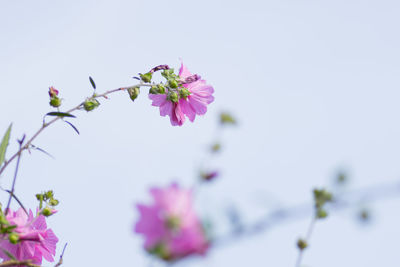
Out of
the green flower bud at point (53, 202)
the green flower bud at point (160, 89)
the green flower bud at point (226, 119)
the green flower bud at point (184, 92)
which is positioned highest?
the green flower bud at point (226, 119)

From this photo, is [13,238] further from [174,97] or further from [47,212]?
[174,97]

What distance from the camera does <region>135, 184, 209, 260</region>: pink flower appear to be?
0.67 metres

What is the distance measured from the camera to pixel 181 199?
76 centimetres

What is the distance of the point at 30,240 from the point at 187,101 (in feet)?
2.41

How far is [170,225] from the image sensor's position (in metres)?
0.76

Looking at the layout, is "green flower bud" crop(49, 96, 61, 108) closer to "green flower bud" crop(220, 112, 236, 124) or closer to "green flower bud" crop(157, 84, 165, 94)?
"green flower bud" crop(157, 84, 165, 94)

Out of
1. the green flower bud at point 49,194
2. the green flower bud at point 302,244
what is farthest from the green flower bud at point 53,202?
the green flower bud at point 302,244

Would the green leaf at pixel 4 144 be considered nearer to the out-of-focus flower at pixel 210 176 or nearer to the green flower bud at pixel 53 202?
the green flower bud at pixel 53 202

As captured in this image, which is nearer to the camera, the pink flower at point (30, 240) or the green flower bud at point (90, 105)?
the pink flower at point (30, 240)

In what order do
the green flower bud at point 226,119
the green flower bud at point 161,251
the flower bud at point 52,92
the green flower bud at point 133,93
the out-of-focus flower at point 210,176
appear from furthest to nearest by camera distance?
the green flower bud at point 226,119 < the green flower bud at point 133,93 < the flower bud at point 52,92 < the out-of-focus flower at point 210,176 < the green flower bud at point 161,251

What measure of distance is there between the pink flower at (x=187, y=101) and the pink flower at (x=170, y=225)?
101cm

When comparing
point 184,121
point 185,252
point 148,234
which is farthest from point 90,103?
point 185,252

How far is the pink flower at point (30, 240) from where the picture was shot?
1.35 metres

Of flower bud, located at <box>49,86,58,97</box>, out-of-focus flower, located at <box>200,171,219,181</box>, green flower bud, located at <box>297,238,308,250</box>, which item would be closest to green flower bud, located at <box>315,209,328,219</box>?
green flower bud, located at <box>297,238,308,250</box>
